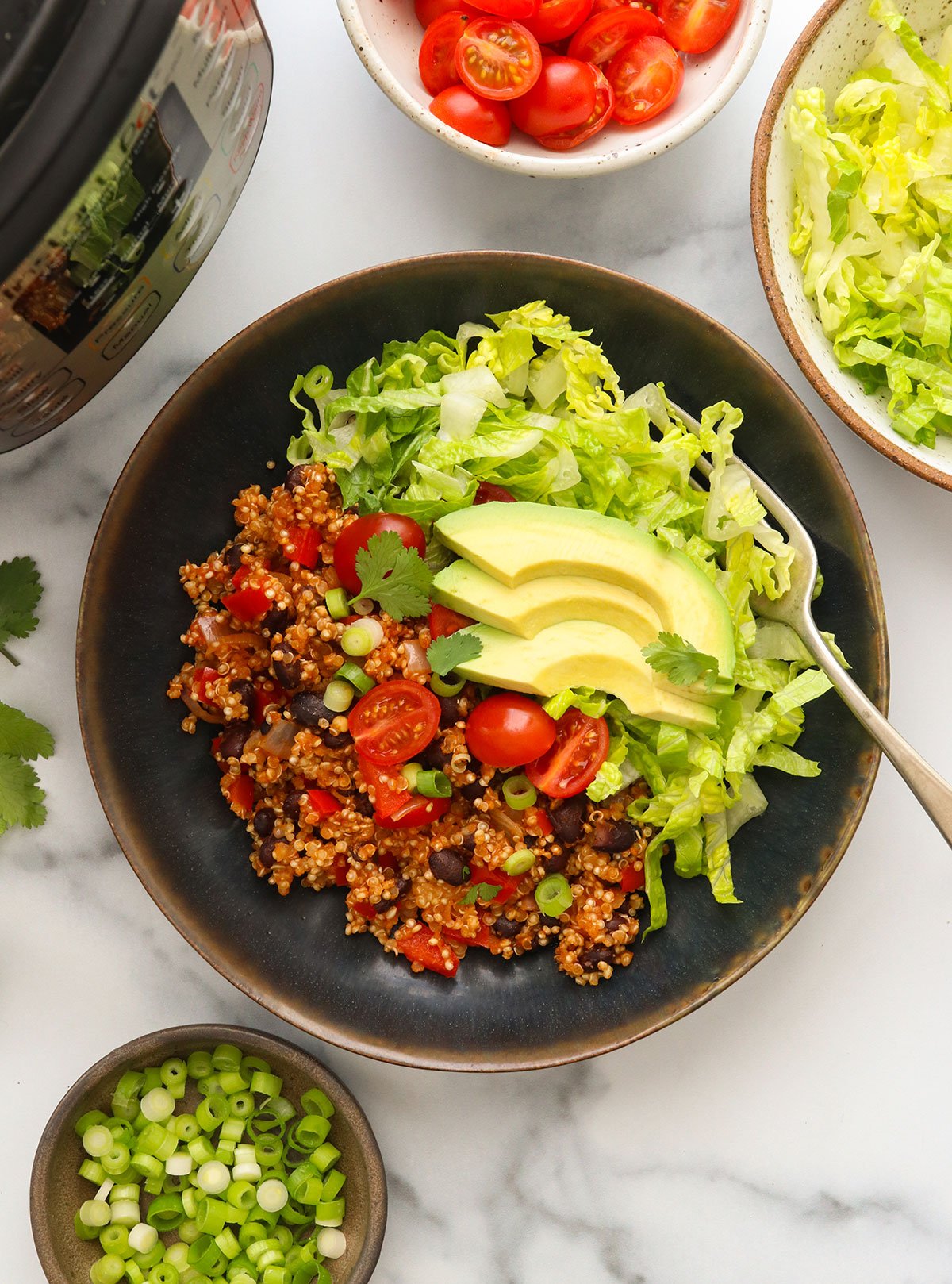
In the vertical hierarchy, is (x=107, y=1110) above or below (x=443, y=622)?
below

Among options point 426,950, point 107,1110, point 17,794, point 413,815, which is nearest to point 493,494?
point 413,815

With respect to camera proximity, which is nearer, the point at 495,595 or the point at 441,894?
the point at 495,595

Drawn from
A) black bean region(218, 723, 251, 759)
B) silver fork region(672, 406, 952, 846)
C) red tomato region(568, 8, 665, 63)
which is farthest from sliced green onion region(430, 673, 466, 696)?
red tomato region(568, 8, 665, 63)

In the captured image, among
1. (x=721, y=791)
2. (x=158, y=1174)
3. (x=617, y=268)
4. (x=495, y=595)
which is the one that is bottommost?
(x=158, y=1174)

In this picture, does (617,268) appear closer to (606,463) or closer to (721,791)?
(606,463)

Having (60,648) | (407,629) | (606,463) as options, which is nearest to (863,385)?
(606,463)

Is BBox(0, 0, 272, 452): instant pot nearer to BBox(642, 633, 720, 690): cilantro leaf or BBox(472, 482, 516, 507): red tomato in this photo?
BBox(472, 482, 516, 507): red tomato

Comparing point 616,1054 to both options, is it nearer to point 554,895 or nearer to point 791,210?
point 554,895
